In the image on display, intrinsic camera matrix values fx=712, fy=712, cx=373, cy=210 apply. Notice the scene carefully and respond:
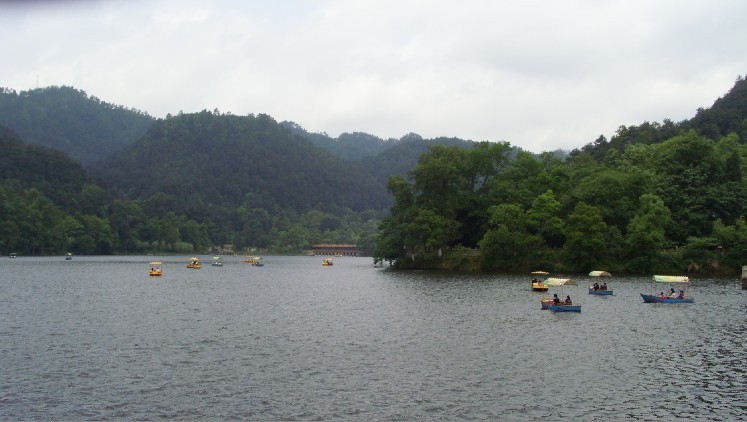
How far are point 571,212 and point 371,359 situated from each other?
9186 cm

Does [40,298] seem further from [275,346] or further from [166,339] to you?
[275,346]

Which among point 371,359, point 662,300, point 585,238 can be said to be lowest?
point 371,359

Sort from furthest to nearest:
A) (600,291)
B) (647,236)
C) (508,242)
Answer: (508,242), (647,236), (600,291)

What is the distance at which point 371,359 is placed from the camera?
4256 centimetres

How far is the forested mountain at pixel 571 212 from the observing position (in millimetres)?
115000

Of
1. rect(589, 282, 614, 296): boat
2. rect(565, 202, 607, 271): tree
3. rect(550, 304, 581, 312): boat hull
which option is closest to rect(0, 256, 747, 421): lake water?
rect(550, 304, 581, 312): boat hull

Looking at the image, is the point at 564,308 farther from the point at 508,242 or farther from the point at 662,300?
the point at 508,242

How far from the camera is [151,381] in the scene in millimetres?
36156

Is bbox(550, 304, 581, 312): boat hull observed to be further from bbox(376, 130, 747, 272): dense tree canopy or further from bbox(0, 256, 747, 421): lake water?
bbox(376, 130, 747, 272): dense tree canopy

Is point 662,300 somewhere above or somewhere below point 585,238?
below

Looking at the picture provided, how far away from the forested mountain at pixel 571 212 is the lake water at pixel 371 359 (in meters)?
39.4

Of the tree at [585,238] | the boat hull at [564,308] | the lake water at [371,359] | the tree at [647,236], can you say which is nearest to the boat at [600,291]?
the lake water at [371,359]

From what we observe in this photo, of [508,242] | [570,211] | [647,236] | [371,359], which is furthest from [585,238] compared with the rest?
[371,359]

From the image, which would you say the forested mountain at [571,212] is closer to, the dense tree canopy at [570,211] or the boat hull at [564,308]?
the dense tree canopy at [570,211]
